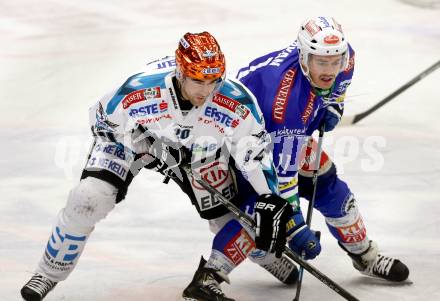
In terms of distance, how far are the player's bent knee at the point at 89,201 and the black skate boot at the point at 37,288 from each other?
Answer: 0.34 metres

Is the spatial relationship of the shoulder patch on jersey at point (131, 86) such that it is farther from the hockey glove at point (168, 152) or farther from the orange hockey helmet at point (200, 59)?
the hockey glove at point (168, 152)

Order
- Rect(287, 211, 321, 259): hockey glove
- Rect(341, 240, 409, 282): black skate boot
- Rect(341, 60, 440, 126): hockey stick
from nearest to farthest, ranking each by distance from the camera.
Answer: Rect(287, 211, 321, 259): hockey glove < Rect(341, 240, 409, 282): black skate boot < Rect(341, 60, 440, 126): hockey stick

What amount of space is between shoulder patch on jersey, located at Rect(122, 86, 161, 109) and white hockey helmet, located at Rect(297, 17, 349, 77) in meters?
0.74

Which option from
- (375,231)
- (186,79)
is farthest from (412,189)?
(186,79)

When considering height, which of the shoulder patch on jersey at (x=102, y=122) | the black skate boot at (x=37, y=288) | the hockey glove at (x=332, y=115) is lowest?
the black skate boot at (x=37, y=288)

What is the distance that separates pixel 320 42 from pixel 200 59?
70 centimetres

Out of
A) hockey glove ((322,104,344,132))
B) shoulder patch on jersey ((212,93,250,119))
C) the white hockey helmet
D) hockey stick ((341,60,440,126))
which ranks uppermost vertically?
the white hockey helmet

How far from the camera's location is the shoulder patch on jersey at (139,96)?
14.6 feet

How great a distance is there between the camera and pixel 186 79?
4.38 meters

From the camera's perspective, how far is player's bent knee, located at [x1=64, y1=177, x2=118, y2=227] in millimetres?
4379

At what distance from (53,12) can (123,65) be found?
1543 mm

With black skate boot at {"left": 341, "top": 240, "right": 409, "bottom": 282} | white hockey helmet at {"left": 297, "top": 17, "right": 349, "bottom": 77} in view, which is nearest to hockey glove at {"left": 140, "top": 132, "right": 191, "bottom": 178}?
white hockey helmet at {"left": 297, "top": 17, "right": 349, "bottom": 77}

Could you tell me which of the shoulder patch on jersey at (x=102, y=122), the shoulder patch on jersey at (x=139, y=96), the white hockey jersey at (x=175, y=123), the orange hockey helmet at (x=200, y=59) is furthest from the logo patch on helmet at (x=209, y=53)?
the shoulder patch on jersey at (x=102, y=122)

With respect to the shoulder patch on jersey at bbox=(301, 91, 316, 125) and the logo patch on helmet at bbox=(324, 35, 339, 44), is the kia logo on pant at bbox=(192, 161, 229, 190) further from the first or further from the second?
the logo patch on helmet at bbox=(324, 35, 339, 44)
